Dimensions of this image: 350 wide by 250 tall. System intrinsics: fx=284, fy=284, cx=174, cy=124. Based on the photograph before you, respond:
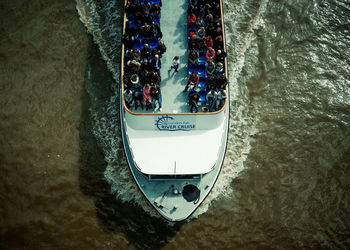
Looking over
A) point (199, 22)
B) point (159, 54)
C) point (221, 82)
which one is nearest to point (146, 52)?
point (159, 54)

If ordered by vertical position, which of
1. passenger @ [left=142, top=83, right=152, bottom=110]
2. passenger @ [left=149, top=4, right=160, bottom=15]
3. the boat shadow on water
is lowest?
the boat shadow on water

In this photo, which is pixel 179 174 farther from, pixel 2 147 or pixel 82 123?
pixel 2 147

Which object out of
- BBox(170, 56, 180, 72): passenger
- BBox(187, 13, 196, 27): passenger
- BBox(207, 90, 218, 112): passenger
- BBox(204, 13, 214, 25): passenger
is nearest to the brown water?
BBox(207, 90, 218, 112): passenger

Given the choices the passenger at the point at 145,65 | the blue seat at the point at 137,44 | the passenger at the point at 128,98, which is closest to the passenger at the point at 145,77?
the passenger at the point at 145,65

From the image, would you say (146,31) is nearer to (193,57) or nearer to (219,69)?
(193,57)

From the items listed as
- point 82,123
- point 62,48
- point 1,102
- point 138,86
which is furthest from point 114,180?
point 62,48

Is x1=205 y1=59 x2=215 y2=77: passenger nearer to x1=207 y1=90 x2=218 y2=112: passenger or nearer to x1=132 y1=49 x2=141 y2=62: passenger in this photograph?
x1=207 y1=90 x2=218 y2=112: passenger

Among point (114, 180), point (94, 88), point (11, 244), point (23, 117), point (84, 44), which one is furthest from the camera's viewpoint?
point (84, 44)
